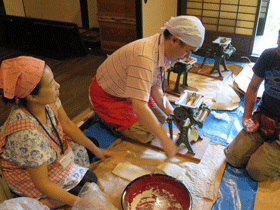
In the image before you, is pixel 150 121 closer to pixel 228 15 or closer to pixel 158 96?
pixel 158 96

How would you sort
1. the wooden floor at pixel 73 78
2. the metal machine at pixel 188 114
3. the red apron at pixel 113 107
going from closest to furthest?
the metal machine at pixel 188 114, the red apron at pixel 113 107, the wooden floor at pixel 73 78

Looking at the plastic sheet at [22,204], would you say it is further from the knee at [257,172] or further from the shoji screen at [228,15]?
the shoji screen at [228,15]

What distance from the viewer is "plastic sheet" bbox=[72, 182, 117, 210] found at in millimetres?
1354

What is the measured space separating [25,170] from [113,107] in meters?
0.81

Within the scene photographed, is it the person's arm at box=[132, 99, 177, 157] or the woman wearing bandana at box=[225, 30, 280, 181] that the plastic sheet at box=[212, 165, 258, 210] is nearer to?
the woman wearing bandana at box=[225, 30, 280, 181]

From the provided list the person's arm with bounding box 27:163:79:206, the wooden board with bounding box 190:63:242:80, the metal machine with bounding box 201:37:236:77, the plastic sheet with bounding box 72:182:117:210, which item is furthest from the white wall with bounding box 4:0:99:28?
the person's arm with bounding box 27:163:79:206

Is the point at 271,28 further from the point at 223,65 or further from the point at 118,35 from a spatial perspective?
the point at 118,35

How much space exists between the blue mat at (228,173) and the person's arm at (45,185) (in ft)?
2.52

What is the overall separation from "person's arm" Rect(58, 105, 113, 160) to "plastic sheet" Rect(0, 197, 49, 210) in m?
0.47

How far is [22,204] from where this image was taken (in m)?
1.24

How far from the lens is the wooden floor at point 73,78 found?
8.48ft

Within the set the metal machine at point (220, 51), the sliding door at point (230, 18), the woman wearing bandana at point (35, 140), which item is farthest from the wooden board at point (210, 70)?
the woman wearing bandana at point (35, 140)

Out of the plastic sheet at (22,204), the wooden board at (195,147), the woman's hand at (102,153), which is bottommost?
the wooden board at (195,147)

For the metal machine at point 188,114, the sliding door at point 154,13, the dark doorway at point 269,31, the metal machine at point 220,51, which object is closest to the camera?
the metal machine at point 188,114
